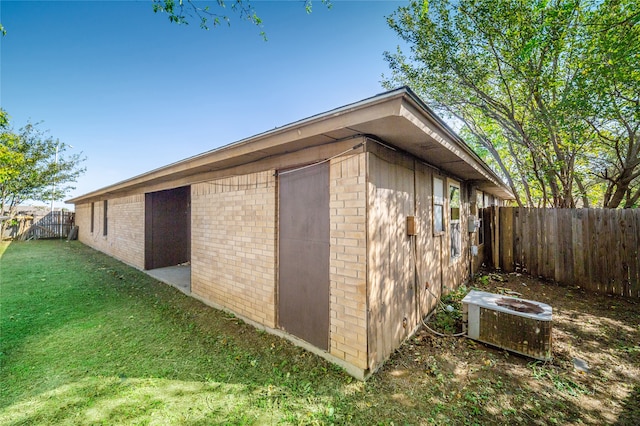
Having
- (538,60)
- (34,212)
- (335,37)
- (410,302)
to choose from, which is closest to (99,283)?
(410,302)

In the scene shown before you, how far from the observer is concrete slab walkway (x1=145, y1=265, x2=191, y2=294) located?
6.21m

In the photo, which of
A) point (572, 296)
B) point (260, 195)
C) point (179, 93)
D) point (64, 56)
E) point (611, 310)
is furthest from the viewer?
point (179, 93)

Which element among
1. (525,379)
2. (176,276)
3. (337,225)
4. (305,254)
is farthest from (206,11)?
(176,276)

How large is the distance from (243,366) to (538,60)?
1004cm

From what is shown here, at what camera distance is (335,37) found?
5.62 meters

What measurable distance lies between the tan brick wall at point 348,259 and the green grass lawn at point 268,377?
36 centimetres

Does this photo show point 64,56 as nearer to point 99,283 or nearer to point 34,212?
point 99,283

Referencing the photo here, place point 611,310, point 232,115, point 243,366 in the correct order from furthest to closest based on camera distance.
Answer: point 232,115 < point 611,310 < point 243,366

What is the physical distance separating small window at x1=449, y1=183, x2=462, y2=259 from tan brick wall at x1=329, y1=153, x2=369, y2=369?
12.1ft

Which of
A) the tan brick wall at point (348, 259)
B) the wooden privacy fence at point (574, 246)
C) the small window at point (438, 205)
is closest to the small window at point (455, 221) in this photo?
the small window at point (438, 205)

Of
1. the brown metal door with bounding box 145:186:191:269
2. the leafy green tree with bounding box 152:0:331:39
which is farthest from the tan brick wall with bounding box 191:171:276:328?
the brown metal door with bounding box 145:186:191:269

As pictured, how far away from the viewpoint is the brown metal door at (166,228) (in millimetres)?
7957

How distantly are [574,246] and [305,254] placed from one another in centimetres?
690

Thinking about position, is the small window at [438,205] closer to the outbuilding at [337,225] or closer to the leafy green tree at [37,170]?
the outbuilding at [337,225]
